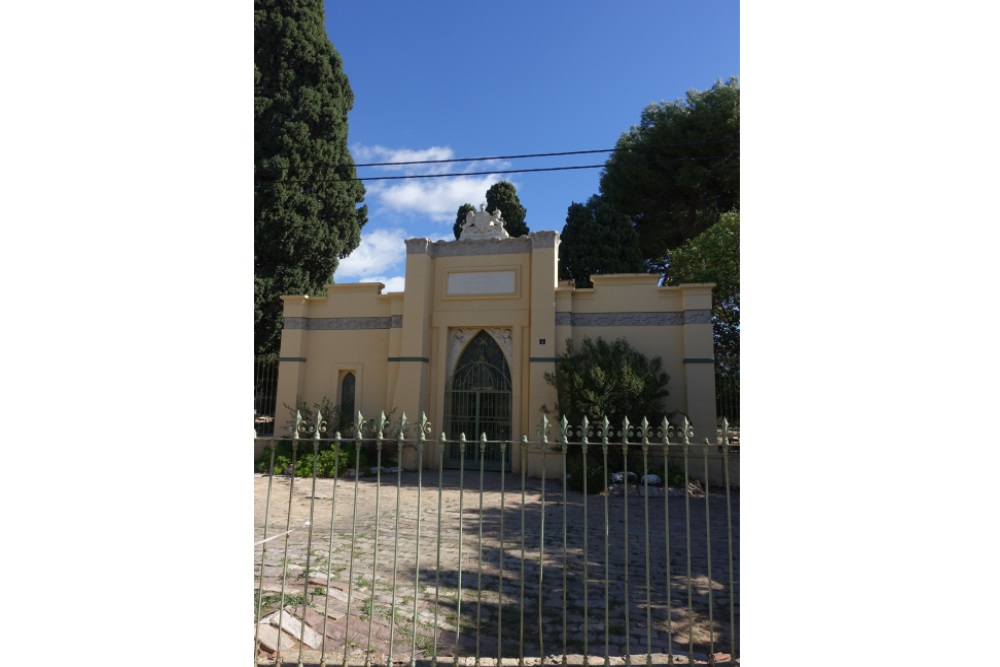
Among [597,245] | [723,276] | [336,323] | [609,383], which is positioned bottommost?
[609,383]

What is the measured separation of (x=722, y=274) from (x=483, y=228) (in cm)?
642

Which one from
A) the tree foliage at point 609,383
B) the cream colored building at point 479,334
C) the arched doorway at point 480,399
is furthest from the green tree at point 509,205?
the tree foliage at point 609,383

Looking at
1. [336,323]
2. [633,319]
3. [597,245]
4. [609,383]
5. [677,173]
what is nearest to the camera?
[609,383]

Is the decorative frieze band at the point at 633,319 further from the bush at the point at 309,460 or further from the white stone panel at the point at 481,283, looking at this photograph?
the bush at the point at 309,460

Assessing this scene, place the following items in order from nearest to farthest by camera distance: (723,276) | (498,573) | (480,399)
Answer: (498,573)
(480,399)
(723,276)

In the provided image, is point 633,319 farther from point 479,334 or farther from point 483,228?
point 483,228

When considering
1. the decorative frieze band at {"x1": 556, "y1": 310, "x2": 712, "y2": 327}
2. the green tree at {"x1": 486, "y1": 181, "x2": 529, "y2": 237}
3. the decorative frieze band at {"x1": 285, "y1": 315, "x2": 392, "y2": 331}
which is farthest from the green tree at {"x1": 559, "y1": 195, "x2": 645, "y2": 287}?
the decorative frieze band at {"x1": 285, "y1": 315, "x2": 392, "y2": 331}

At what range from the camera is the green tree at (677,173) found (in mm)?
20531

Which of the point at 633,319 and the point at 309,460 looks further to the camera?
the point at 633,319

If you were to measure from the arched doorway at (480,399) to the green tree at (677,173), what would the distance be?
10.8 m

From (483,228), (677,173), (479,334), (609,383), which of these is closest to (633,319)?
(609,383)

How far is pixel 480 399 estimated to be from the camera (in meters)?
12.8

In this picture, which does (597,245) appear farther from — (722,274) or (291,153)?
Result: (291,153)

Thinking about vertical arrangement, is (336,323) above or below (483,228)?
below
